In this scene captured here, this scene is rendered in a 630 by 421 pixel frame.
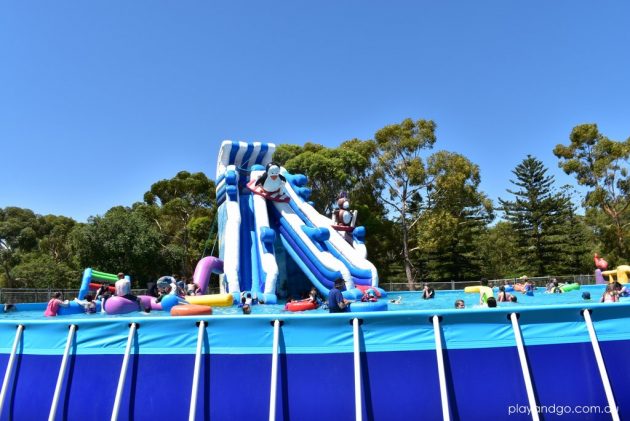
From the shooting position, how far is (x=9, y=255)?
33.8 metres

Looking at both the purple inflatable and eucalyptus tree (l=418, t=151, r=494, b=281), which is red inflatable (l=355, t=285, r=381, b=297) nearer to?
the purple inflatable

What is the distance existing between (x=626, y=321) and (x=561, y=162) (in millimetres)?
28823

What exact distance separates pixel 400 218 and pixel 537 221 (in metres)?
9.92

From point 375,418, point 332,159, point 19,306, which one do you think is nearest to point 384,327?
point 375,418

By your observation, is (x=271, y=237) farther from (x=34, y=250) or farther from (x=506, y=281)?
(x=34, y=250)

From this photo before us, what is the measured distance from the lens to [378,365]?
438 centimetres

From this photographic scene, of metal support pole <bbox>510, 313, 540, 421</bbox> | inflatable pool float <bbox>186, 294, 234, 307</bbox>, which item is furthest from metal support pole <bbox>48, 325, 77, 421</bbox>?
inflatable pool float <bbox>186, 294, 234, 307</bbox>

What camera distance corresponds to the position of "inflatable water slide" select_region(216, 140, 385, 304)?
41.8 feet

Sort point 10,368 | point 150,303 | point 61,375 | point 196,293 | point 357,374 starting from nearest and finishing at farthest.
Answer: point 357,374 < point 61,375 < point 10,368 < point 150,303 < point 196,293

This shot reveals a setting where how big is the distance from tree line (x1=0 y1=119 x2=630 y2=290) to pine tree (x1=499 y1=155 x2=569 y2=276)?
0.07 meters

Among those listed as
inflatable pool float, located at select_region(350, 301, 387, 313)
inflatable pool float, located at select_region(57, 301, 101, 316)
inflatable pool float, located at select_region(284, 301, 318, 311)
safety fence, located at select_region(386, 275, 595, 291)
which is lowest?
inflatable pool float, located at select_region(350, 301, 387, 313)

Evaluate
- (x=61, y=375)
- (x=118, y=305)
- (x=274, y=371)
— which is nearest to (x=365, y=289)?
(x=118, y=305)

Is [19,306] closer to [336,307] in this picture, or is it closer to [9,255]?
[336,307]

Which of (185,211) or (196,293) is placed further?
(185,211)
